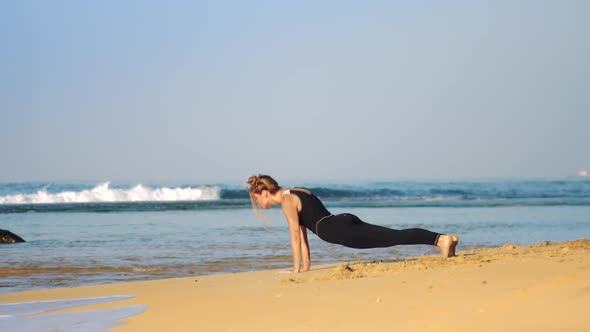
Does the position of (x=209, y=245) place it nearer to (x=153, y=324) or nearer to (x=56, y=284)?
(x=56, y=284)

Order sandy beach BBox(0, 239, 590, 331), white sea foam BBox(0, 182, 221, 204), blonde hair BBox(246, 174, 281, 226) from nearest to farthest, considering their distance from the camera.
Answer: sandy beach BBox(0, 239, 590, 331) → blonde hair BBox(246, 174, 281, 226) → white sea foam BBox(0, 182, 221, 204)

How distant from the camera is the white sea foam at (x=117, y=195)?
43188mm

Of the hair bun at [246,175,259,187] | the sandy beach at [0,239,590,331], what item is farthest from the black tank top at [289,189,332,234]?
the sandy beach at [0,239,590,331]

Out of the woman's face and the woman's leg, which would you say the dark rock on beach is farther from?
the woman's leg

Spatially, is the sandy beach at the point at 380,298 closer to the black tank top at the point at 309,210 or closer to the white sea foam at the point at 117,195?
the black tank top at the point at 309,210

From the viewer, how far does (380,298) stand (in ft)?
17.8

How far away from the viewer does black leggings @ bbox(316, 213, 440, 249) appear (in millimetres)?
8266

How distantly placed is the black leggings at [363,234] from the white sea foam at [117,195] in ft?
121

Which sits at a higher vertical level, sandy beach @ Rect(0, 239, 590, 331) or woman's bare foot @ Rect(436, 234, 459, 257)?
woman's bare foot @ Rect(436, 234, 459, 257)

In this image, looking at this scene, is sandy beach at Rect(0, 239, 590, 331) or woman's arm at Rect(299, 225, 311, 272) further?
woman's arm at Rect(299, 225, 311, 272)

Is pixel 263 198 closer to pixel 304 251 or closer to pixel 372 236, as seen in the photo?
pixel 304 251

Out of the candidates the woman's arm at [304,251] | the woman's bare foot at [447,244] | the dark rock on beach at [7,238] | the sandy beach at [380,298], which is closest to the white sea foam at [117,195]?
the dark rock on beach at [7,238]

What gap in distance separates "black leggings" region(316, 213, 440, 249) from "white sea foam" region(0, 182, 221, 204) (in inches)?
1450

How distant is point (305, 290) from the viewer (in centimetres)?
627
